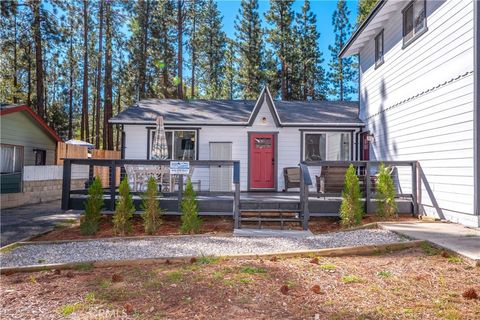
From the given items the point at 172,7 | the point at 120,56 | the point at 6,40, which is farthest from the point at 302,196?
the point at 120,56

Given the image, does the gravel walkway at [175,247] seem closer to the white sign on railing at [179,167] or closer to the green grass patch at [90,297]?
the green grass patch at [90,297]

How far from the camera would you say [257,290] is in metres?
2.90

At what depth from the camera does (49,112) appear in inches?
968

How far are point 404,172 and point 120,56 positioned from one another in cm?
2314

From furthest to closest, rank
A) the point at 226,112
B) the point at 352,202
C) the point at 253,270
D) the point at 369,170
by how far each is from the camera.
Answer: the point at 226,112
the point at 369,170
the point at 352,202
the point at 253,270

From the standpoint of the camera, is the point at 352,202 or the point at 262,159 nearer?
the point at 352,202

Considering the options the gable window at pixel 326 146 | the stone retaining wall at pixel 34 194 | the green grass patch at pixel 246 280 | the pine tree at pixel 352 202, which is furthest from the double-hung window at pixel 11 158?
the pine tree at pixel 352 202

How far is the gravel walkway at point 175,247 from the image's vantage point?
14.2ft

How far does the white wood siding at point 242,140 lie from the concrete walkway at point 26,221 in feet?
9.38

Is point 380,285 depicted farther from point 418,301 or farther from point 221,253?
point 221,253

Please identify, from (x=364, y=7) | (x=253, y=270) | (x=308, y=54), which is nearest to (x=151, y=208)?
(x=253, y=270)

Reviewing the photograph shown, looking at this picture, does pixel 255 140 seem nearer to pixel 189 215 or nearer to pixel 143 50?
pixel 189 215

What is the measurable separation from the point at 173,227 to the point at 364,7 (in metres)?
Answer: 21.6

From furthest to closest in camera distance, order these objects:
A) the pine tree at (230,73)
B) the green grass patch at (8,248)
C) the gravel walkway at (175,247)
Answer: the pine tree at (230,73) < the green grass patch at (8,248) < the gravel walkway at (175,247)
